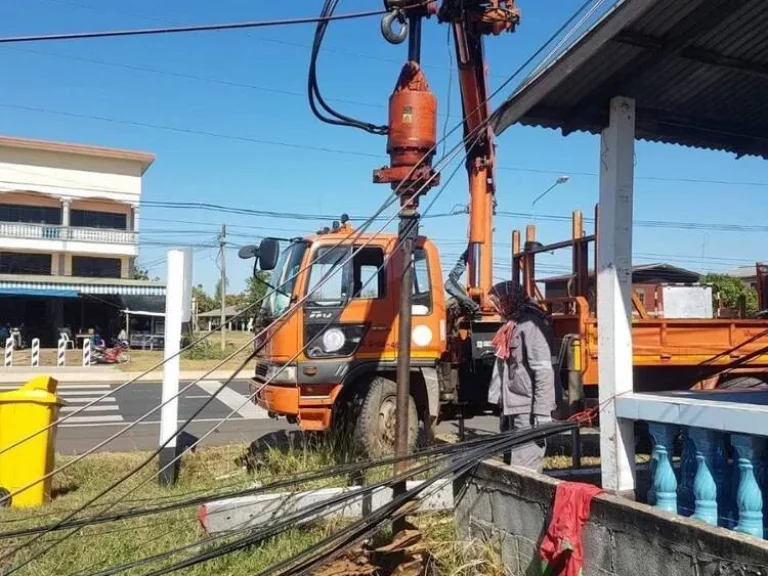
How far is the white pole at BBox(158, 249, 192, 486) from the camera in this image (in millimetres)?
7238

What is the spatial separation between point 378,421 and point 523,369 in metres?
2.48

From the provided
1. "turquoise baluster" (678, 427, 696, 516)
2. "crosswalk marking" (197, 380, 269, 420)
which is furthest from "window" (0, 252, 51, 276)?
"turquoise baluster" (678, 427, 696, 516)

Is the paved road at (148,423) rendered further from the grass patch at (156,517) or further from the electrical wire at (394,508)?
the electrical wire at (394,508)

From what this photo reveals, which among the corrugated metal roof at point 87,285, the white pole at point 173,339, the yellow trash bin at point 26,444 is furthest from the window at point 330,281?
the corrugated metal roof at point 87,285

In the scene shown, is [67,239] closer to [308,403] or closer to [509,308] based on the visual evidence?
[308,403]

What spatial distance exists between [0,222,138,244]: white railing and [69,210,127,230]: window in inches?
32.1

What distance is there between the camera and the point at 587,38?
4129 millimetres

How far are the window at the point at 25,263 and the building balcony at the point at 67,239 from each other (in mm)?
790

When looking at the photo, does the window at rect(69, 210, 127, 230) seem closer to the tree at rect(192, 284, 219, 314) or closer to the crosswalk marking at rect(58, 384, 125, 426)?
the crosswalk marking at rect(58, 384, 125, 426)

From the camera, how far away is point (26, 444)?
6.57 meters

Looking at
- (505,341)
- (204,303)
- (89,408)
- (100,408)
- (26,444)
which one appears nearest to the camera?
(505,341)

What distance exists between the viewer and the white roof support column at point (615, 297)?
4.26 metres

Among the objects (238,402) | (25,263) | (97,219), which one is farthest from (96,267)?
(238,402)

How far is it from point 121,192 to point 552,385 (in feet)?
114
